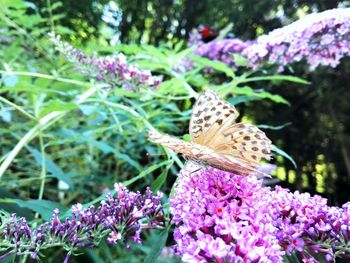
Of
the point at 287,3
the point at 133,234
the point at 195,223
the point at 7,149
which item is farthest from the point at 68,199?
the point at 287,3

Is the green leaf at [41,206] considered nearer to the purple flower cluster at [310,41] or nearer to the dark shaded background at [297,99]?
the purple flower cluster at [310,41]

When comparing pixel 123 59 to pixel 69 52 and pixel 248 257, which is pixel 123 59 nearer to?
pixel 69 52

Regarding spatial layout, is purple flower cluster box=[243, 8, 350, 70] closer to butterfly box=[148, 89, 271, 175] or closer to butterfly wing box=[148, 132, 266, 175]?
butterfly box=[148, 89, 271, 175]

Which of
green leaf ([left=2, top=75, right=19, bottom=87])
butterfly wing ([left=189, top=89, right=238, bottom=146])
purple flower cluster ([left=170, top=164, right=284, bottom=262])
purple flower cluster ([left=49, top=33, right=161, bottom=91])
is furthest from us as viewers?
green leaf ([left=2, top=75, right=19, bottom=87])

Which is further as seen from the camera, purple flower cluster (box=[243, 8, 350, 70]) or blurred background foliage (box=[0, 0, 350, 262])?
blurred background foliage (box=[0, 0, 350, 262])

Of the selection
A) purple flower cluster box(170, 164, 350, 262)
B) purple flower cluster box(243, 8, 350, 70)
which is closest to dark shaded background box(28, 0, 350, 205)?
purple flower cluster box(243, 8, 350, 70)

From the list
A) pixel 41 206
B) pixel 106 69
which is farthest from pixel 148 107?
pixel 41 206
